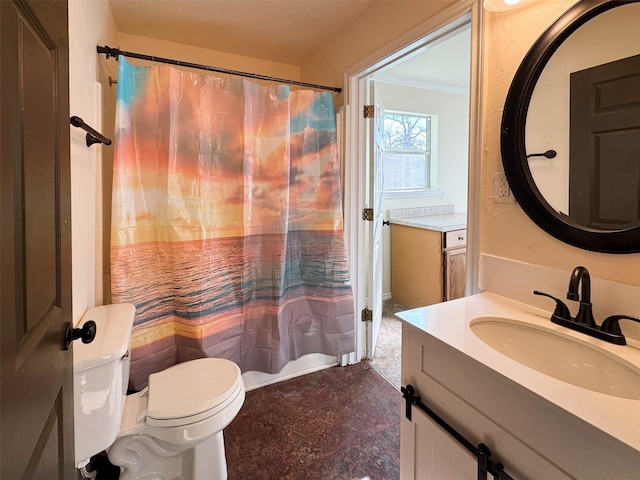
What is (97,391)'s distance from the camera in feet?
3.62

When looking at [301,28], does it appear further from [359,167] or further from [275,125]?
[359,167]

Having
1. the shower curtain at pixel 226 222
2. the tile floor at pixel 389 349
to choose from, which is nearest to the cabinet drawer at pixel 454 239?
the tile floor at pixel 389 349

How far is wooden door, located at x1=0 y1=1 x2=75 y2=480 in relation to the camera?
0.47 meters

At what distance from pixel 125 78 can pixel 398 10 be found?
54.8 inches

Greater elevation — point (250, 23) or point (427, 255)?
point (250, 23)

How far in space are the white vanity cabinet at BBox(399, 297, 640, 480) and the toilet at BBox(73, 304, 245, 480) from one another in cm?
75

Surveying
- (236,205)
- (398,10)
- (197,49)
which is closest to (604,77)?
(398,10)

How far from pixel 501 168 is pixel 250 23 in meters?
1.75

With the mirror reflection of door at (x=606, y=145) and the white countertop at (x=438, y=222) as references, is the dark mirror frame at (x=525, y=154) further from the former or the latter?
the white countertop at (x=438, y=222)

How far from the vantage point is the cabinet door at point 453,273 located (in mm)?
2914

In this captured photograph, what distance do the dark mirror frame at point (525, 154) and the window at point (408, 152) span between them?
2.36 m

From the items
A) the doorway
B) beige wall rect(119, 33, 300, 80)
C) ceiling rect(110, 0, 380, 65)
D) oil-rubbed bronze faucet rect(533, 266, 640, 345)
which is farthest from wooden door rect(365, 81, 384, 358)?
oil-rubbed bronze faucet rect(533, 266, 640, 345)

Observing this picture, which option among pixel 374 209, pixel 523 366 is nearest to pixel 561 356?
pixel 523 366

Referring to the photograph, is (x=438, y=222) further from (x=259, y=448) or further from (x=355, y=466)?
(x=259, y=448)
